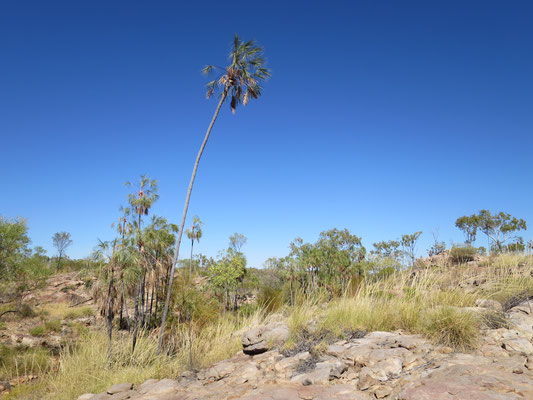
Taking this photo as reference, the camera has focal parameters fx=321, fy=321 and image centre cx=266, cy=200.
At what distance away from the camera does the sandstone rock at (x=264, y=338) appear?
25.3 ft

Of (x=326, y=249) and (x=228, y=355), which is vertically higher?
(x=326, y=249)

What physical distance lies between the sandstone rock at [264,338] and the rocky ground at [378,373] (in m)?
0.31

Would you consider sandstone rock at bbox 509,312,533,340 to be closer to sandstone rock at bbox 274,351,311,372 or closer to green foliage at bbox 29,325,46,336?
sandstone rock at bbox 274,351,311,372

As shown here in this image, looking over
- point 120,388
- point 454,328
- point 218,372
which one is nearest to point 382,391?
point 454,328

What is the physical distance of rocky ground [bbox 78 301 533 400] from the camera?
3750 millimetres

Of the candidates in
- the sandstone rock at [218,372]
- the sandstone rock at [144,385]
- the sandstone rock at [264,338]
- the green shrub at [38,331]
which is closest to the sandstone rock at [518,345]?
the sandstone rock at [264,338]

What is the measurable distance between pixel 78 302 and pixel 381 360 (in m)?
41.8

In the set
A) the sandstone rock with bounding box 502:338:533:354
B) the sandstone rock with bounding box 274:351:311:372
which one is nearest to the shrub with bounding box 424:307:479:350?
the sandstone rock with bounding box 502:338:533:354

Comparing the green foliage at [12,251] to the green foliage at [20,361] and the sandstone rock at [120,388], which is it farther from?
the sandstone rock at [120,388]

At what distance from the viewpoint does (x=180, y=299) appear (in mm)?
22219

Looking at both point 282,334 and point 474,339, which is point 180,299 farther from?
point 474,339

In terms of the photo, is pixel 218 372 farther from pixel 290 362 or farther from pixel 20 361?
pixel 20 361

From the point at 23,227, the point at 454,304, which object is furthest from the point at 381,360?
the point at 23,227

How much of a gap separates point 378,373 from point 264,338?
388 cm
